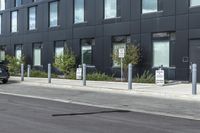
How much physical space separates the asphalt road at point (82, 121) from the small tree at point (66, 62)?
61.7 feet

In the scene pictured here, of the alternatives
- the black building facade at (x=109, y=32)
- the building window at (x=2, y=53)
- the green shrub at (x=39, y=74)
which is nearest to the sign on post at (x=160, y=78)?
the black building facade at (x=109, y=32)

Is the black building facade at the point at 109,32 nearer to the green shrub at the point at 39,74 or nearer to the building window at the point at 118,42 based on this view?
the building window at the point at 118,42

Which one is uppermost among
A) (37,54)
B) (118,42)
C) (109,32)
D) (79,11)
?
(79,11)

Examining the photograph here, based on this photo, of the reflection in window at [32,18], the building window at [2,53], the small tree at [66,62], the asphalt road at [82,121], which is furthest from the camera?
the building window at [2,53]

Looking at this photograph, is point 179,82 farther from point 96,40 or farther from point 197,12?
point 96,40

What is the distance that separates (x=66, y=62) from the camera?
1348 inches

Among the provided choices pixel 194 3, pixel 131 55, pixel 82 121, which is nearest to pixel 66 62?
pixel 131 55

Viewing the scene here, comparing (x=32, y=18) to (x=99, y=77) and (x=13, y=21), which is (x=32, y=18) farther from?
(x=99, y=77)

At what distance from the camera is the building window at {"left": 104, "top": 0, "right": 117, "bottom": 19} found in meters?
31.8

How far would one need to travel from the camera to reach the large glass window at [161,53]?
→ 1109 inches

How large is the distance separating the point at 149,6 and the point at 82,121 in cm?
1836

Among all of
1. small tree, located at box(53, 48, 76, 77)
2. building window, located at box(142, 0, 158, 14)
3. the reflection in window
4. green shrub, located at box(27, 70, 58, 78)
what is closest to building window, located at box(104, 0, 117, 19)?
building window, located at box(142, 0, 158, 14)

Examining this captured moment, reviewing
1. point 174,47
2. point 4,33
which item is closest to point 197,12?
point 174,47

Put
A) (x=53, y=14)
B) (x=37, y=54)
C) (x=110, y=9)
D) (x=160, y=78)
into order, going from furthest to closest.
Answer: (x=37, y=54) → (x=53, y=14) → (x=110, y=9) → (x=160, y=78)
